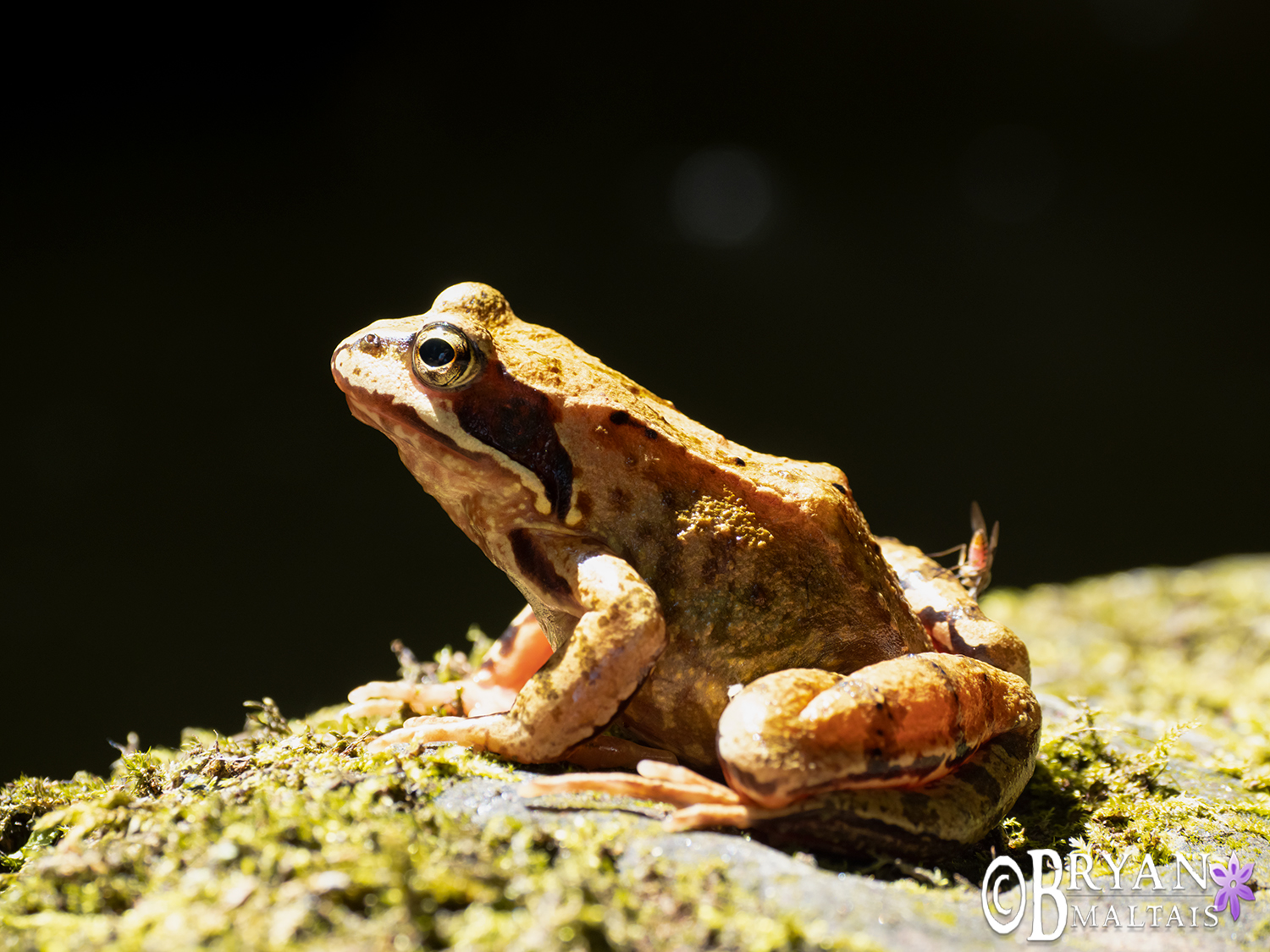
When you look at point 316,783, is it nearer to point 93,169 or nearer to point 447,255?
point 447,255

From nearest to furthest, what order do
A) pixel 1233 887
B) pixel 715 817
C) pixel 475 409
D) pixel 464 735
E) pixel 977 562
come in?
pixel 715 817 → pixel 1233 887 → pixel 464 735 → pixel 475 409 → pixel 977 562

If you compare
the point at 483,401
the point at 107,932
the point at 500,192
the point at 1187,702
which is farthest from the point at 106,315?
the point at 1187,702

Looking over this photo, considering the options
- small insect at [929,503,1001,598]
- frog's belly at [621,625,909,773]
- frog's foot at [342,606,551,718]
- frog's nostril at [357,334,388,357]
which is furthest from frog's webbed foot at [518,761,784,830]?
small insect at [929,503,1001,598]

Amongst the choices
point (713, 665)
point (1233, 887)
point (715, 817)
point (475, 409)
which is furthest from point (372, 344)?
point (1233, 887)

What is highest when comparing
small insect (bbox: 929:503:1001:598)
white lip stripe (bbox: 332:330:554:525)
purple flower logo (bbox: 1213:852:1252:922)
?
small insect (bbox: 929:503:1001:598)

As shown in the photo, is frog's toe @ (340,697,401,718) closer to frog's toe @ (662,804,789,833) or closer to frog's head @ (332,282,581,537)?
frog's head @ (332,282,581,537)

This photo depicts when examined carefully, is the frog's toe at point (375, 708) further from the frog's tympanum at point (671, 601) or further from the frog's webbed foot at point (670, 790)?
the frog's webbed foot at point (670, 790)

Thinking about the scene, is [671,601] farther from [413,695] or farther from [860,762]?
[413,695]
